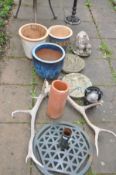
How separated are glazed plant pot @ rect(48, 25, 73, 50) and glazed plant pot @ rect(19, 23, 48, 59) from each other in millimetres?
97

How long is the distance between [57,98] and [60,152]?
45cm

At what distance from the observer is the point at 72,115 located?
2.69 meters

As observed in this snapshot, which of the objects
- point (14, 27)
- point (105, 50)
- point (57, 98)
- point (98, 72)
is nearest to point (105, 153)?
point (57, 98)

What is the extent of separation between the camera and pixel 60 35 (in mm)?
3365

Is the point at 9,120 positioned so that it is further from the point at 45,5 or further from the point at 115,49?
the point at 45,5

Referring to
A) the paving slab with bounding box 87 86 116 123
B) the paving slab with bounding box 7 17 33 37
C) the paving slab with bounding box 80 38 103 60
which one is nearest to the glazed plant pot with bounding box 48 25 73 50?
the paving slab with bounding box 80 38 103 60

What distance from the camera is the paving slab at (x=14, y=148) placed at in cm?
220

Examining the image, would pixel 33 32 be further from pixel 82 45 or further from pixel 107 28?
pixel 107 28

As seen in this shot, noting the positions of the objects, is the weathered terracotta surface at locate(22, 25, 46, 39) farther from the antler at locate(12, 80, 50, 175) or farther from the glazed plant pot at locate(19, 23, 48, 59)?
the antler at locate(12, 80, 50, 175)

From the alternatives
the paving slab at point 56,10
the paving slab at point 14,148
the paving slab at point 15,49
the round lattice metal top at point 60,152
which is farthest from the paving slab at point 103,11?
the paving slab at point 14,148

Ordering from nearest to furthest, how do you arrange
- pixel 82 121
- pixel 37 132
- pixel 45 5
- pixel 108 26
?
1. pixel 37 132
2. pixel 82 121
3. pixel 108 26
4. pixel 45 5

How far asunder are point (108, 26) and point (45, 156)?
2.39 metres

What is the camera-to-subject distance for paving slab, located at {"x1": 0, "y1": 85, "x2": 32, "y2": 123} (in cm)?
259

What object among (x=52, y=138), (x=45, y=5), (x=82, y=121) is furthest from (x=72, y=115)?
(x=45, y=5)
